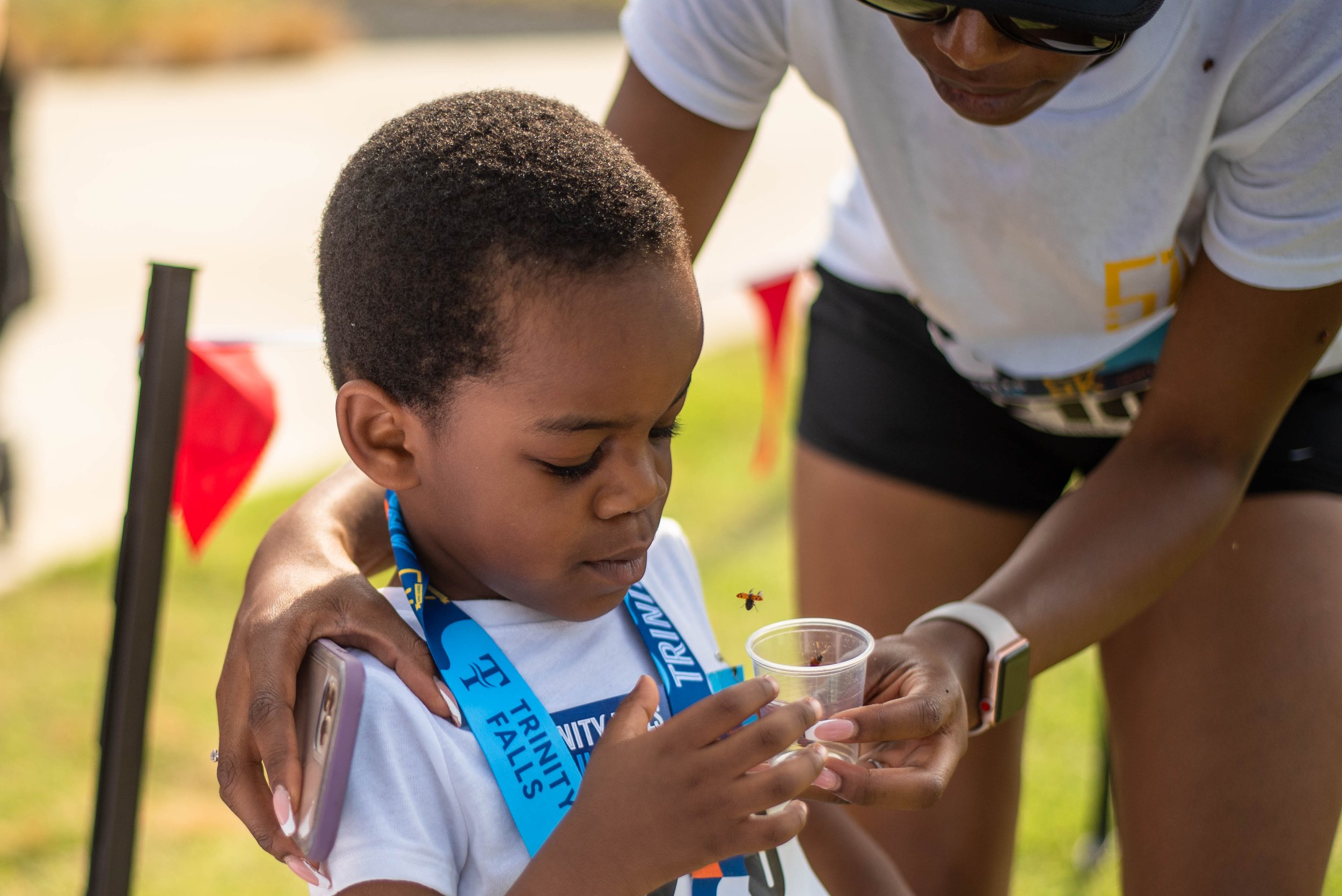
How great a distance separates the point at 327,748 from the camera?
5.12 ft

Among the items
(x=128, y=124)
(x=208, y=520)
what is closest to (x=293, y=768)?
(x=208, y=520)

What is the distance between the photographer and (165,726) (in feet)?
14.3

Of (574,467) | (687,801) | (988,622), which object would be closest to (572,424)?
(574,467)

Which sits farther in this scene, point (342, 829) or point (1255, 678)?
point (1255, 678)

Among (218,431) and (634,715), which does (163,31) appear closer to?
(218,431)

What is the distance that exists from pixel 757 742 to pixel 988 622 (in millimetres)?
736

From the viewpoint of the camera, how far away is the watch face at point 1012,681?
81.5 inches

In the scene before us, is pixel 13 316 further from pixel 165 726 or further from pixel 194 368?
pixel 194 368

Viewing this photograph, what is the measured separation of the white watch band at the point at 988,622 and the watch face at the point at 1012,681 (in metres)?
0.02

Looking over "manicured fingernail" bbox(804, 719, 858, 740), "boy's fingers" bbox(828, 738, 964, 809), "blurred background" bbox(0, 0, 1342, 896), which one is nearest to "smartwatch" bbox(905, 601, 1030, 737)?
"boy's fingers" bbox(828, 738, 964, 809)

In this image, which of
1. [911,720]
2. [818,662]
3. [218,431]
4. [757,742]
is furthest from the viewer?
[218,431]

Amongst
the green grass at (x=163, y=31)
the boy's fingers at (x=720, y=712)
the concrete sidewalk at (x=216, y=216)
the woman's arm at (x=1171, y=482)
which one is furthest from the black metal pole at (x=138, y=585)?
the green grass at (x=163, y=31)

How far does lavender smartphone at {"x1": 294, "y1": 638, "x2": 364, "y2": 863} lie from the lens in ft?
5.07

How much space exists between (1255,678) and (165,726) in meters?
3.39
